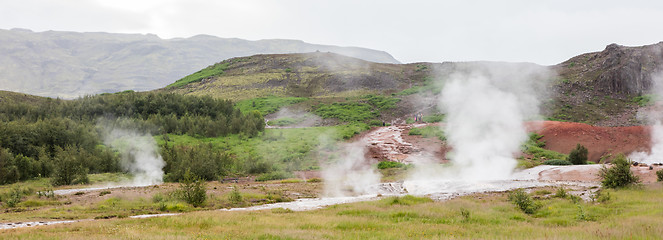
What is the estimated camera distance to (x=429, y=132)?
46.3m

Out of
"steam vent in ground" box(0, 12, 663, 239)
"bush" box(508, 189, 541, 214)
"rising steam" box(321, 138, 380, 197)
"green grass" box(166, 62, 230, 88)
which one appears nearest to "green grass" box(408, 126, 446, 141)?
"steam vent in ground" box(0, 12, 663, 239)

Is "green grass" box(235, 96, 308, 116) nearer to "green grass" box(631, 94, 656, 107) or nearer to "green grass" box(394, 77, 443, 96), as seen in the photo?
"green grass" box(394, 77, 443, 96)

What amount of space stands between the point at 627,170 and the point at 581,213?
8170 millimetres

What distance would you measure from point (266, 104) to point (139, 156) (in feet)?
153

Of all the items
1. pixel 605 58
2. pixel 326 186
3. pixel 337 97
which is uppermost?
pixel 605 58

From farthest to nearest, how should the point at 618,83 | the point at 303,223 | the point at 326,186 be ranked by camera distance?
the point at 618,83 → the point at 326,186 → the point at 303,223

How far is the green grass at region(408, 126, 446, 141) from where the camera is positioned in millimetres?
44578

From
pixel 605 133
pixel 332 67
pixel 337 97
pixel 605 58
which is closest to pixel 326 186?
pixel 605 133

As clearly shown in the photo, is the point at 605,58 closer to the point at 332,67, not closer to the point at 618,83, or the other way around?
the point at 618,83

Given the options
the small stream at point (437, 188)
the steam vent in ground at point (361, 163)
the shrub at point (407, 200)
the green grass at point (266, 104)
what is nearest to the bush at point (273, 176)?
the steam vent in ground at point (361, 163)

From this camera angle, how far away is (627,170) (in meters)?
19.6

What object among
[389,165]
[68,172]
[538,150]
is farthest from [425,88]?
[68,172]

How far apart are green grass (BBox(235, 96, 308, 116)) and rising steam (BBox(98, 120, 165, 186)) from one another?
34.8 m

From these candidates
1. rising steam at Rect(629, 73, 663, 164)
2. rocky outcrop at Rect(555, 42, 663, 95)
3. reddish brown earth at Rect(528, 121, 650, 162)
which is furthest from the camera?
rocky outcrop at Rect(555, 42, 663, 95)
